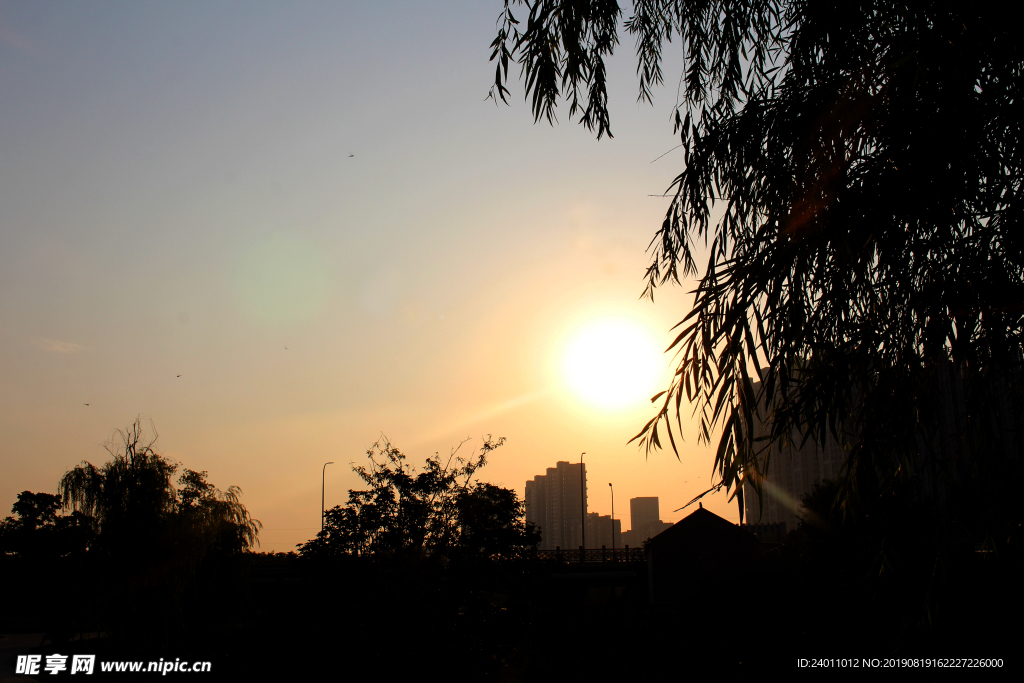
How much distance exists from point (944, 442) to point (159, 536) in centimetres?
1703

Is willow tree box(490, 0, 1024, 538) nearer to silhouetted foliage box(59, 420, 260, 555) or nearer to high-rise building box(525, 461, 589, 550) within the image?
silhouetted foliage box(59, 420, 260, 555)

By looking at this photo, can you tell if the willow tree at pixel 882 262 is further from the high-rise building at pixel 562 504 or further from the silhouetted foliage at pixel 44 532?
the high-rise building at pixel 562 504

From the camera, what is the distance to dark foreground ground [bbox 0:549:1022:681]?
29.0ft

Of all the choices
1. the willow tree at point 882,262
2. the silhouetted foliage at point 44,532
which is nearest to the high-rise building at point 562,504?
the silhouetted foliage at point 44,532

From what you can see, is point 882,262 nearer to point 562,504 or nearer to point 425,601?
point 425,601

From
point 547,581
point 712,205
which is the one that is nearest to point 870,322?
point 712,205

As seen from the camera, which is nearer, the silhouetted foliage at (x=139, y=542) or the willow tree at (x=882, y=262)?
the willow tree at (x=882, y=262)

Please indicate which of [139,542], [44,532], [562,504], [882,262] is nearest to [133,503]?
[139,542]

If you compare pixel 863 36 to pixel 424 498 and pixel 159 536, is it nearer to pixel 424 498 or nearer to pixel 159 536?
pixel 424 498

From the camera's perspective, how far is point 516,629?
11227 mm

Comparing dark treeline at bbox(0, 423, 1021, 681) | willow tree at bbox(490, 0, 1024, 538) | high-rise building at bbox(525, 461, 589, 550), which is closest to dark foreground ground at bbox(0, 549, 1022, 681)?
dark treeline at bbox(0, 423, 1021, 681)

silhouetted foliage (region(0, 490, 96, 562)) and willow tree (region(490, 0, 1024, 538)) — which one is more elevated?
willow tree (region(490, 0, 1024, 538))

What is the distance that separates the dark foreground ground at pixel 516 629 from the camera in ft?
29.0

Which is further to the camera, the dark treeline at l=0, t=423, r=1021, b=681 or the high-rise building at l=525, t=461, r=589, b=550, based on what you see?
the high-rise building at l=525, t=461, r=589, b=550
